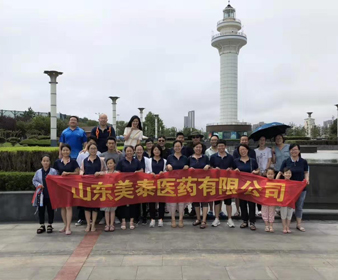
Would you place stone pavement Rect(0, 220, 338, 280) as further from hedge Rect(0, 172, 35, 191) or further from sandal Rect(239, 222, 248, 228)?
hedge Rect(0, 172, 35, 191)

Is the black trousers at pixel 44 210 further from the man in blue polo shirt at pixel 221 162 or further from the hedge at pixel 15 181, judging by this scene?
the man in blue polo shirt at pixel 221 162

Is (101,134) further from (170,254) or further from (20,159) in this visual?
(170,254)

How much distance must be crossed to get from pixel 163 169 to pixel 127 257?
1876 millimetres

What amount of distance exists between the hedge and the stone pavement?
1018 millimetres

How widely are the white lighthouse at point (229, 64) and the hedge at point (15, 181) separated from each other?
4289 cm

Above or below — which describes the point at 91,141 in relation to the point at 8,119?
below

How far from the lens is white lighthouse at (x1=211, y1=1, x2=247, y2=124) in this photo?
4622 centimetres

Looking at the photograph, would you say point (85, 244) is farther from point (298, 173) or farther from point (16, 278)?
point (298, 173)

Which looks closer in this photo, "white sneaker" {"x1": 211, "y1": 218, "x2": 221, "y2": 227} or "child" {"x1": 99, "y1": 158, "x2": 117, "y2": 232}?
"child" {"x1": 99, "y1": 158, "x2": 117, "y2": 232}

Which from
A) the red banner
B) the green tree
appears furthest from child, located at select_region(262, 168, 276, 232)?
the green tree

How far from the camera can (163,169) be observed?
5.53 metres

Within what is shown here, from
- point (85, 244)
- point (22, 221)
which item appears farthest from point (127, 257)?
point (22, 221)

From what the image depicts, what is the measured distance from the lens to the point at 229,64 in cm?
4619

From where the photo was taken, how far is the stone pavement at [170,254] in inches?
141
